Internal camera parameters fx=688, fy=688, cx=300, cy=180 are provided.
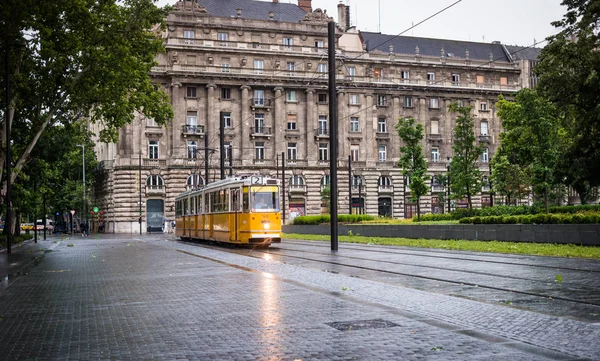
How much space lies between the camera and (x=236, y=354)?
677cm

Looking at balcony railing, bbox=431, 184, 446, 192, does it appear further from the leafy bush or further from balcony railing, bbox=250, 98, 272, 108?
the leafy bush

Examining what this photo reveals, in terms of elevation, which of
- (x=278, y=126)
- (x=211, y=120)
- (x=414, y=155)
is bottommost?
(x=414, y=155)

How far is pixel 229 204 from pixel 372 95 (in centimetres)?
5358

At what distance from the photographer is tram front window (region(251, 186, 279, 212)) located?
28641mm

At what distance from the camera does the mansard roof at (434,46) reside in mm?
85250

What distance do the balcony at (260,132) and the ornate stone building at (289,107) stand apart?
132 millimetres

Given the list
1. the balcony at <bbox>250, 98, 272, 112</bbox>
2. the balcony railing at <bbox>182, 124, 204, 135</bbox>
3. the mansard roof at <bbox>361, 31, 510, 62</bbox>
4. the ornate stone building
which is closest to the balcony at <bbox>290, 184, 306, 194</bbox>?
the ornate stone building

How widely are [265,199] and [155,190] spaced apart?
1786 inches

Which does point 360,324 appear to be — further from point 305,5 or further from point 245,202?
point 305,5

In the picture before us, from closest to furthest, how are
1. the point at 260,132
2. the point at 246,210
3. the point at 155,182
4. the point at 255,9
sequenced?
the point at 246,210
the point at 155,182
the point at 260,132
the point at 255,9

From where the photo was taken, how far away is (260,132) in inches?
3027

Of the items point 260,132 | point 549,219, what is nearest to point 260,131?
point 260,132

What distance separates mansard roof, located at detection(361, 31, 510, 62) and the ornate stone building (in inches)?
11.8

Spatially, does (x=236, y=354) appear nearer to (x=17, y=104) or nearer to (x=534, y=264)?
(x=534, y=264)
